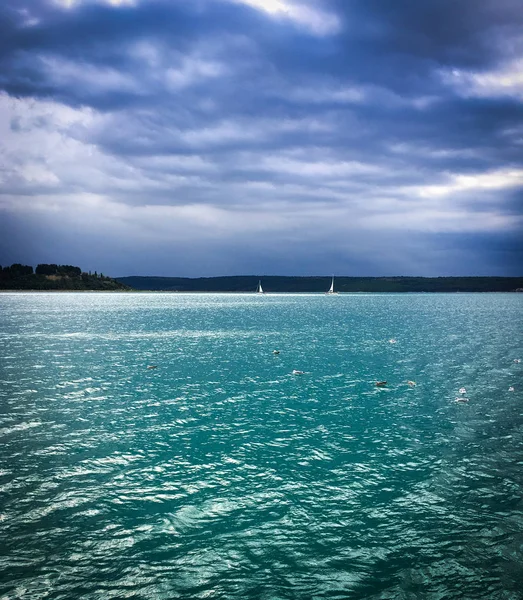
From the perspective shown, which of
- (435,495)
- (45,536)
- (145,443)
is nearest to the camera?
(45,536)

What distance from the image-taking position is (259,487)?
71.0 ft

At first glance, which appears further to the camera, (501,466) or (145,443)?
(145,443)

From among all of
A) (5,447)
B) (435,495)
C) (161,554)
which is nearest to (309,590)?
(161,554)

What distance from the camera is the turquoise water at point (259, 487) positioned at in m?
14.8

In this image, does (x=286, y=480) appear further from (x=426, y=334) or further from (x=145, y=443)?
(x=426, y=334)

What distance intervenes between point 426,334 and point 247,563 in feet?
292

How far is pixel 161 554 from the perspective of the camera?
52.7 ft

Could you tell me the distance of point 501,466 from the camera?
78.7 ft

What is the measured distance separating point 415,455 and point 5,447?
2377cm

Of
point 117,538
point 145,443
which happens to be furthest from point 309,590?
point 145,443

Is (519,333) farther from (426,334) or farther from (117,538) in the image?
(117,538)

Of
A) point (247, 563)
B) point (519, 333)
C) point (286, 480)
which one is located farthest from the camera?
point (519, 333)

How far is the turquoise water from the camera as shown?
48.6ft

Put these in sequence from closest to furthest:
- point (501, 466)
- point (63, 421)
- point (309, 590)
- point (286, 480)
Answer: point (309, 590)
point (286, 480)
point (501, 466)
point (63, 421)
